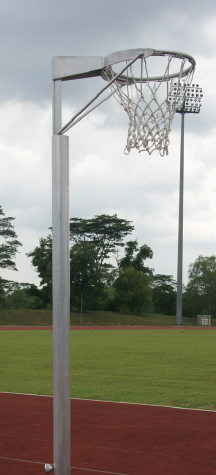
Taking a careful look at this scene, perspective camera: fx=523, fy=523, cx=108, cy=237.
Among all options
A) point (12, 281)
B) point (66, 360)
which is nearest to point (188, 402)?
point (66, 360)

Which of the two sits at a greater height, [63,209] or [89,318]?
[63,209]

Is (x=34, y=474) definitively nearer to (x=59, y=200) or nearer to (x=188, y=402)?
(x=59, y=200)

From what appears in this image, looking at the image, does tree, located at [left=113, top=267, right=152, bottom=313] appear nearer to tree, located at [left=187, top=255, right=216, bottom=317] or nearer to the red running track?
tree, located at [left=187, top=255, right=216, bottom=317]

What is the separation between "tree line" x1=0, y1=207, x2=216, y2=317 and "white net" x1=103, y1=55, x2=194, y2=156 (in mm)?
48587

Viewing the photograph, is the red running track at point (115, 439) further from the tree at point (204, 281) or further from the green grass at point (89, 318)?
the tree at point (204, 281)

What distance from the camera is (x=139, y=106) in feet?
19.4

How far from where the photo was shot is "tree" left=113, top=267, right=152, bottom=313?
6094 cm

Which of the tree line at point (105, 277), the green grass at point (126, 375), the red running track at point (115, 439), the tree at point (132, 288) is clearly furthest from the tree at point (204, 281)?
the red running track at point (115, 439)

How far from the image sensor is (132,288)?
61.4 m

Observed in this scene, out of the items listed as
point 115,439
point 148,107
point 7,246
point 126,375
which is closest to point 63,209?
point 148,107

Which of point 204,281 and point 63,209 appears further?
point 204,281

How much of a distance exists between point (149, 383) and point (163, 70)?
6909 millimetres

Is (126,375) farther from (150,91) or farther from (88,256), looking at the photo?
(88,256)

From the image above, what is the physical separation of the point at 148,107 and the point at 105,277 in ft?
173
